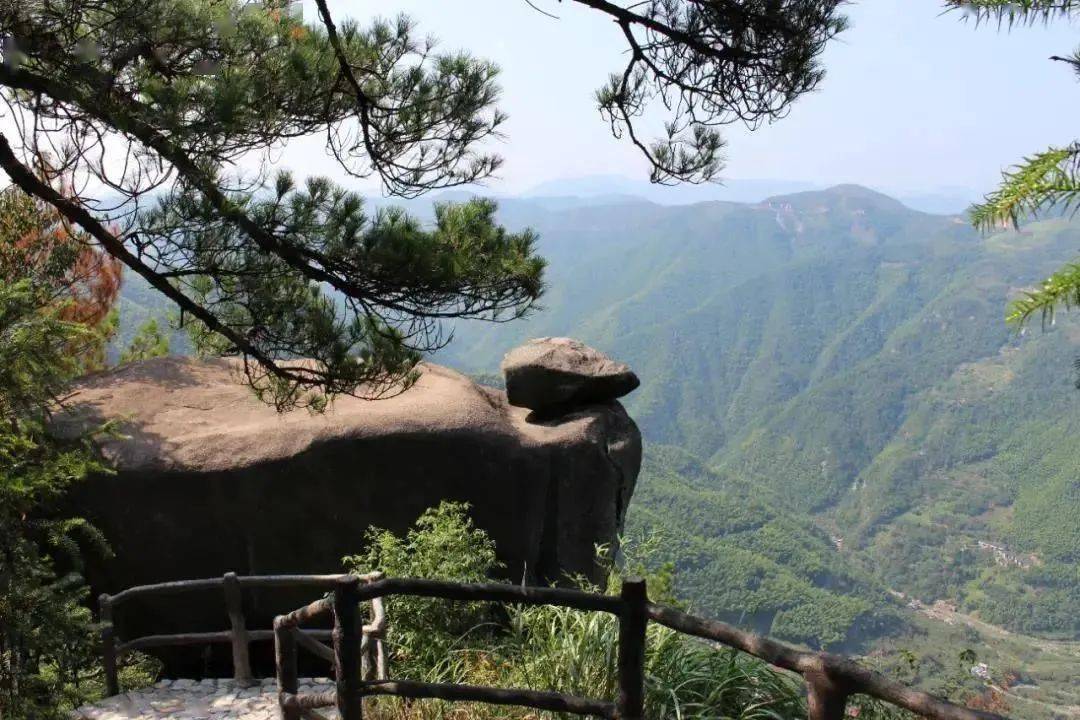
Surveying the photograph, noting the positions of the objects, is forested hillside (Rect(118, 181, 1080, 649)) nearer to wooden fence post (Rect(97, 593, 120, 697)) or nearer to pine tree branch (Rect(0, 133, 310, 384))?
wooden fence post (Rect(97, 593, 120, 697))

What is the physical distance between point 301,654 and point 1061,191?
541cm

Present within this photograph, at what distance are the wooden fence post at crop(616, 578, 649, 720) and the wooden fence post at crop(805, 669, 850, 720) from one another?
535mm

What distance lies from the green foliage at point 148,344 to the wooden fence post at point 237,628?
6.51 m

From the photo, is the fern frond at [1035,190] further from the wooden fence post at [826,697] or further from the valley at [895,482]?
the valley at [895,482]

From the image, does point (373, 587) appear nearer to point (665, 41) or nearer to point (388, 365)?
point (388, 365)

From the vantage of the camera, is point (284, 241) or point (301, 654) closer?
point (284, 241)

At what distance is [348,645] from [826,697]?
152cm

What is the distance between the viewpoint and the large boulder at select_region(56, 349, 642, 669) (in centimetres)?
636

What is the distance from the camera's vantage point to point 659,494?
8562 centimetres

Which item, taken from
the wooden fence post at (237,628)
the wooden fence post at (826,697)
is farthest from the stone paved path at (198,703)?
the wooden fence post at (826,697)

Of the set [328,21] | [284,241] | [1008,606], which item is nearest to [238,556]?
[284,241]

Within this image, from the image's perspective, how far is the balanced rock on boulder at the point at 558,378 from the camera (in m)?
7.86

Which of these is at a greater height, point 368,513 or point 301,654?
point 368,513

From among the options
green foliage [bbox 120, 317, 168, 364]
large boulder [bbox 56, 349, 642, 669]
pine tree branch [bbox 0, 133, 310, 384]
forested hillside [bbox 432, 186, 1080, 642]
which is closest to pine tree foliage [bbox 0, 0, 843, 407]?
pine tree branch [bbox 0, 133, 310, 384]
